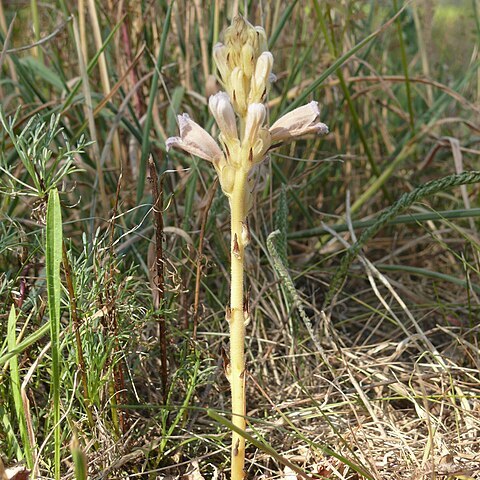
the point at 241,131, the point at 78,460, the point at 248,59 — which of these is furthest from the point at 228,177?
the point at 78,460

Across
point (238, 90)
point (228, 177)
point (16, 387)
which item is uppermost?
point (238, 90)

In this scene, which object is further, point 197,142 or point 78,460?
point 197,142

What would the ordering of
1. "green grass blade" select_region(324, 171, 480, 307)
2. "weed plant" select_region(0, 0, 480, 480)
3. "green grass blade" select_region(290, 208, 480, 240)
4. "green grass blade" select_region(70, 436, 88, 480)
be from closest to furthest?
1. "green grass blade" select_region(70, 436, 88, 480)
2. "weed plant" select_region(0, 0, 480, 480)
3. "green grass blade" select_region(324, 171, 480, 307)
4. "green grass blade" select_region(290, 208, 480, 240)

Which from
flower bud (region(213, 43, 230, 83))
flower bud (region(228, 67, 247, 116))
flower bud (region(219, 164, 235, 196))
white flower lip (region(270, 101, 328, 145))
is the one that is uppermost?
flower bud (region(213, 43, 230, 83))

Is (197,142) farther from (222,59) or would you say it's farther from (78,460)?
(78,460)

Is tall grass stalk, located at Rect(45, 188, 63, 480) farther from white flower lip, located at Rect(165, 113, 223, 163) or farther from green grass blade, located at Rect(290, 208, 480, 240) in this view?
green grass blade, located at Rect(290, 208, 480, 240)

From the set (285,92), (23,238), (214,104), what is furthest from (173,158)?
(214,104)

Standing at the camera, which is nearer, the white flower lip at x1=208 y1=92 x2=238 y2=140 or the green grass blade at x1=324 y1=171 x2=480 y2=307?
the white flower lip at x1=208 y1=92 x2=238 y2=140

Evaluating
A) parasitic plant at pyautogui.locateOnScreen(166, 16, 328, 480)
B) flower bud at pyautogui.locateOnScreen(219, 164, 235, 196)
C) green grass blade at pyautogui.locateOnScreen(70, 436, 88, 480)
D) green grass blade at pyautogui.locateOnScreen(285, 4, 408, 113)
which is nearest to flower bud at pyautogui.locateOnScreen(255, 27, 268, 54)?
parasitic plant at pyautogui.locateOnScreen(166, 16, 328, 480)
